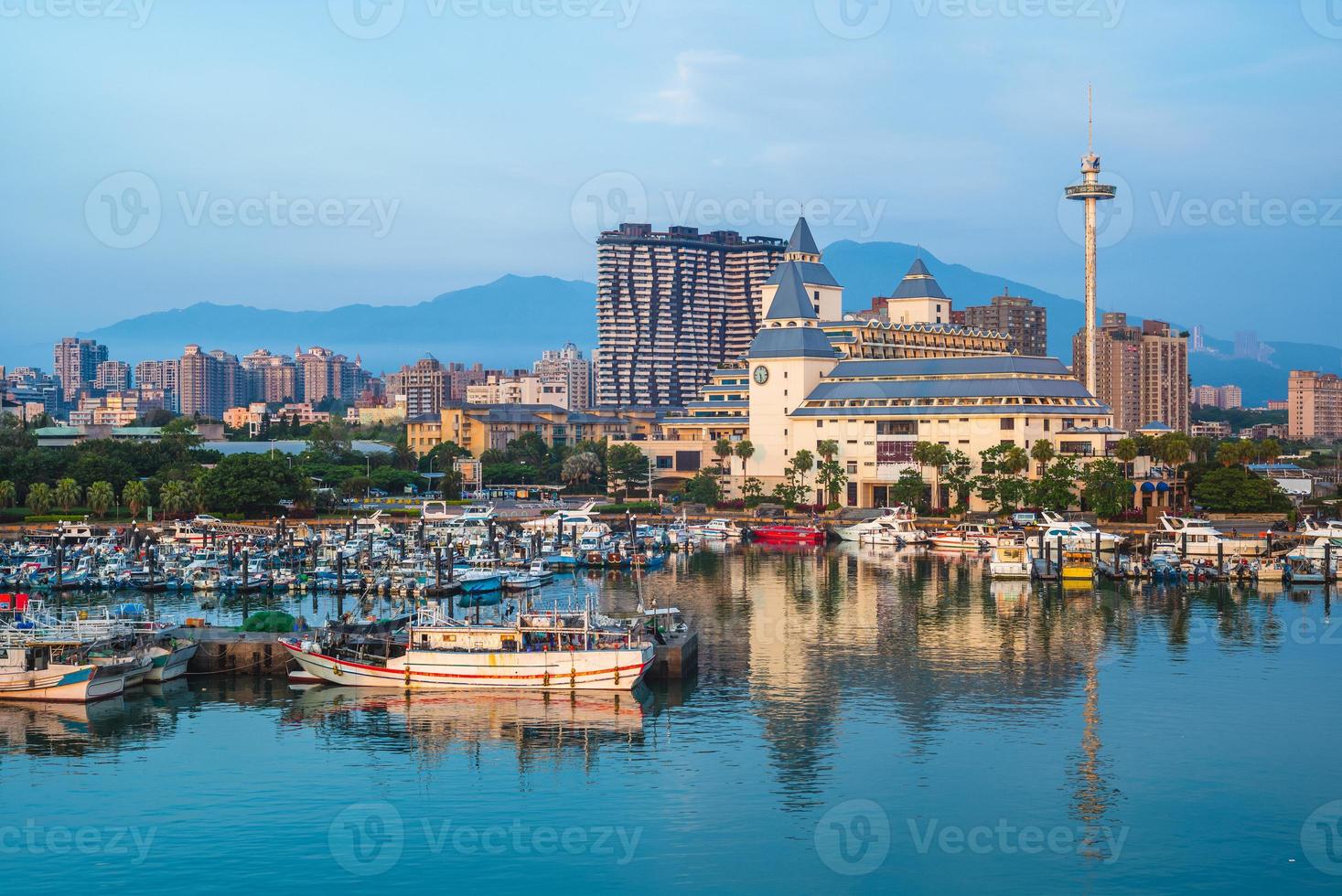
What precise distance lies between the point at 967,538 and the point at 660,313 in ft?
384

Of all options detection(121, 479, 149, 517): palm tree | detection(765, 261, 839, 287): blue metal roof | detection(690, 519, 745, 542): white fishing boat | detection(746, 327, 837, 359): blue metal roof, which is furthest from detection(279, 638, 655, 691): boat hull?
detection(765, 261, 839, 287): blue metal roof

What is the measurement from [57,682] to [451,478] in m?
68.1

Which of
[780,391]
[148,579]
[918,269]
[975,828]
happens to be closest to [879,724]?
[975,828]

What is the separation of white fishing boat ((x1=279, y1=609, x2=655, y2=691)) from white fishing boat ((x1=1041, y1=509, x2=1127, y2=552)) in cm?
3271

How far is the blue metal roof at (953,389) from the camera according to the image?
89500 mm

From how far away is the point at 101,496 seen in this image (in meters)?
82.0

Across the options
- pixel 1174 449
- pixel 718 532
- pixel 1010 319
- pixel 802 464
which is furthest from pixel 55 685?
pixel 1010 319

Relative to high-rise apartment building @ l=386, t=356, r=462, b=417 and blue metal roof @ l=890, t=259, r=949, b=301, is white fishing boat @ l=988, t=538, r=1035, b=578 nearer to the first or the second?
blue metal roof @ l=890, t=259, r=949, b=301

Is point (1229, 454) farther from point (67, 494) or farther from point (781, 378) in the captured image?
point (67, 494)

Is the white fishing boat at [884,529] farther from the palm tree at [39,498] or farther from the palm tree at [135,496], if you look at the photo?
the palm tree at [39,498]

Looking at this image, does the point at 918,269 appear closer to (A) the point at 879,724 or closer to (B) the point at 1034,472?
(B) the point at 1034,472

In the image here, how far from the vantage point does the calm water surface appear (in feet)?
82.7

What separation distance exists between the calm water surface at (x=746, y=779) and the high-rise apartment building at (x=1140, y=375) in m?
148

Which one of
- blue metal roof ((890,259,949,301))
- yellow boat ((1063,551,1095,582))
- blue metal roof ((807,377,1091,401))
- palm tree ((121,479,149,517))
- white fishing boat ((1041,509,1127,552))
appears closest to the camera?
yellow boat ((1063,551,1095,582))
